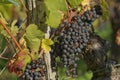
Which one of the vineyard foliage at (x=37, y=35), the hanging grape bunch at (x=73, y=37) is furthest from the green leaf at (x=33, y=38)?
the hanging grape bunch at (x=73, y=37)

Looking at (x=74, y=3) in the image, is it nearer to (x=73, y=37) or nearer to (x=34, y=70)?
(x=73, y=37)

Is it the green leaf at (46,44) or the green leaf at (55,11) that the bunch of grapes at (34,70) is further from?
the green leaf at (55,11)

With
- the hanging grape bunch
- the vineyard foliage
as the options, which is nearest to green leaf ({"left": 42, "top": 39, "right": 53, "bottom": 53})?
the vineyard foliage

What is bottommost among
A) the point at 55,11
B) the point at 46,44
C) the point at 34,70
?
the point at 34,70

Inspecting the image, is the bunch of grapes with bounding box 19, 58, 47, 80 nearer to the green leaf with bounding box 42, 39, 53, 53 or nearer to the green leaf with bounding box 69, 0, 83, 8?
the green leaf with bounding box 42, 39, 53, 53

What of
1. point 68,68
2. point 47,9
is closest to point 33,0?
point 47,9

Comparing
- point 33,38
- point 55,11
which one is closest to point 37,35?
point 33,38

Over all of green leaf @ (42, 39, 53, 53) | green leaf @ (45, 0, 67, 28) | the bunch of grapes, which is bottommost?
the bunch of grapes
